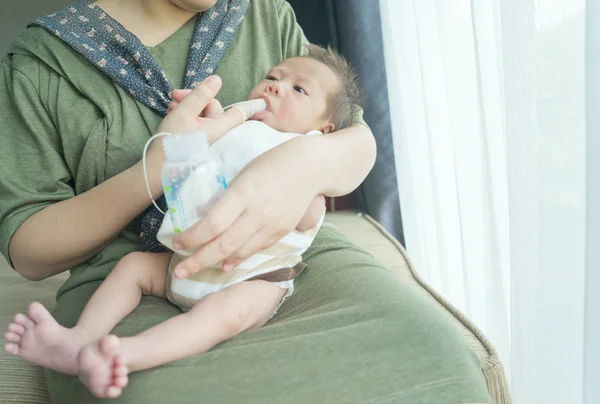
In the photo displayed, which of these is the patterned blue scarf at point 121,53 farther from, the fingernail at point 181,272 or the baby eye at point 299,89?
the fingernail at point 181,272

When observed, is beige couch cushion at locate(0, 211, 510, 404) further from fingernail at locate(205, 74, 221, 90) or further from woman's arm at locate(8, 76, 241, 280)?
fingernail at locate(205, 74, 221, 90)

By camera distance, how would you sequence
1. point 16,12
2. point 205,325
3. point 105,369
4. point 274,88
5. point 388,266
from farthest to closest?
point 16,12
point 388,266
point 274,88
point 205,325
point 105,369

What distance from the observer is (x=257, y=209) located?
0.89m

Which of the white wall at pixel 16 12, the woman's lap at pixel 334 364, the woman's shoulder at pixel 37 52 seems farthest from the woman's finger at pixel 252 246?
the white wall at pixel 16 12

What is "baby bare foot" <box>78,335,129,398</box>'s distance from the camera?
0.75 meters

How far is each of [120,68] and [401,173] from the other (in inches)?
47.5

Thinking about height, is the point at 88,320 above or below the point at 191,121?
below

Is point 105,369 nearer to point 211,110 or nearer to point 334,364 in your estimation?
point 334,364

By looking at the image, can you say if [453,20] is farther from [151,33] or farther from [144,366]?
[144,366]

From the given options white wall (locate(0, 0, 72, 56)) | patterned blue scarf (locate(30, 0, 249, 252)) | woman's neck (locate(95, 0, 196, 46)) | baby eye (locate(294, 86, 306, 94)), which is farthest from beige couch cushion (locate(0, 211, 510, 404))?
white wall (locate(0, 0, 72, 56))

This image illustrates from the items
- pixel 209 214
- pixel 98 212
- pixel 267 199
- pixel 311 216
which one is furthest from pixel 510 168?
pixel 98 212

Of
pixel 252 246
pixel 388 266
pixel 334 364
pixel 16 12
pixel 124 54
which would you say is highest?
pixel 16 12

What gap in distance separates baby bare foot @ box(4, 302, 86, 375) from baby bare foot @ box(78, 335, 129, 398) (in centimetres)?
10

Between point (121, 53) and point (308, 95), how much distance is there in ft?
1.28
